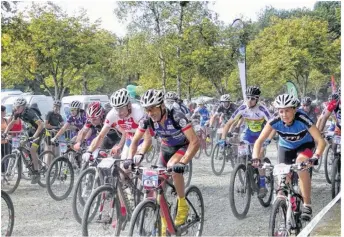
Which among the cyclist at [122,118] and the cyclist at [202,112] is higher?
the cyclist at [202,112]

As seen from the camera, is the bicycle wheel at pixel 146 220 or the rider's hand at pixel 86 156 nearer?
the bicycle wheel at pixel 146 220

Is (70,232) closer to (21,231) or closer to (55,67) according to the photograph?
(21,231)

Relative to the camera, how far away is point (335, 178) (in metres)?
7.77

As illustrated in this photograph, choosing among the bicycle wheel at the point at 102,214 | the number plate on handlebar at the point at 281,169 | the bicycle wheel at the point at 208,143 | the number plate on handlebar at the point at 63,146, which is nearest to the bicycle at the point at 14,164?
the number plate on handlebar at the point at 63,146

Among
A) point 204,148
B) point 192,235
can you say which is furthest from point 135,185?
point 204,148

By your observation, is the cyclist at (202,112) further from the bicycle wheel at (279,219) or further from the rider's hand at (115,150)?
the bicycle wheel at (279,219)

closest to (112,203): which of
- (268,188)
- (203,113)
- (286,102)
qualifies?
(286,102)

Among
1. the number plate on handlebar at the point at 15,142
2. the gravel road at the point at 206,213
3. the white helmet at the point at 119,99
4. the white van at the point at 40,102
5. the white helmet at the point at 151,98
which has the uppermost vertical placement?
the white van at the point at 40,102

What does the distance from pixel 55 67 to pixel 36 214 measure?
9.32 metres

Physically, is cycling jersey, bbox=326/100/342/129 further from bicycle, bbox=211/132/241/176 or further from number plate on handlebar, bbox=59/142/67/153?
number plate on handlebar, bbox=59/142/67/153

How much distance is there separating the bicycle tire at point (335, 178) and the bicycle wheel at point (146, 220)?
4153 millimetres

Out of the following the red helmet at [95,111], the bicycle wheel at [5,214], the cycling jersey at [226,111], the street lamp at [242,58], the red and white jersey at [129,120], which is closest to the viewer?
the bicycle wheel at [5,214]

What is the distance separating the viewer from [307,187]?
5.41m

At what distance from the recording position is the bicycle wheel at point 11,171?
8234mm
